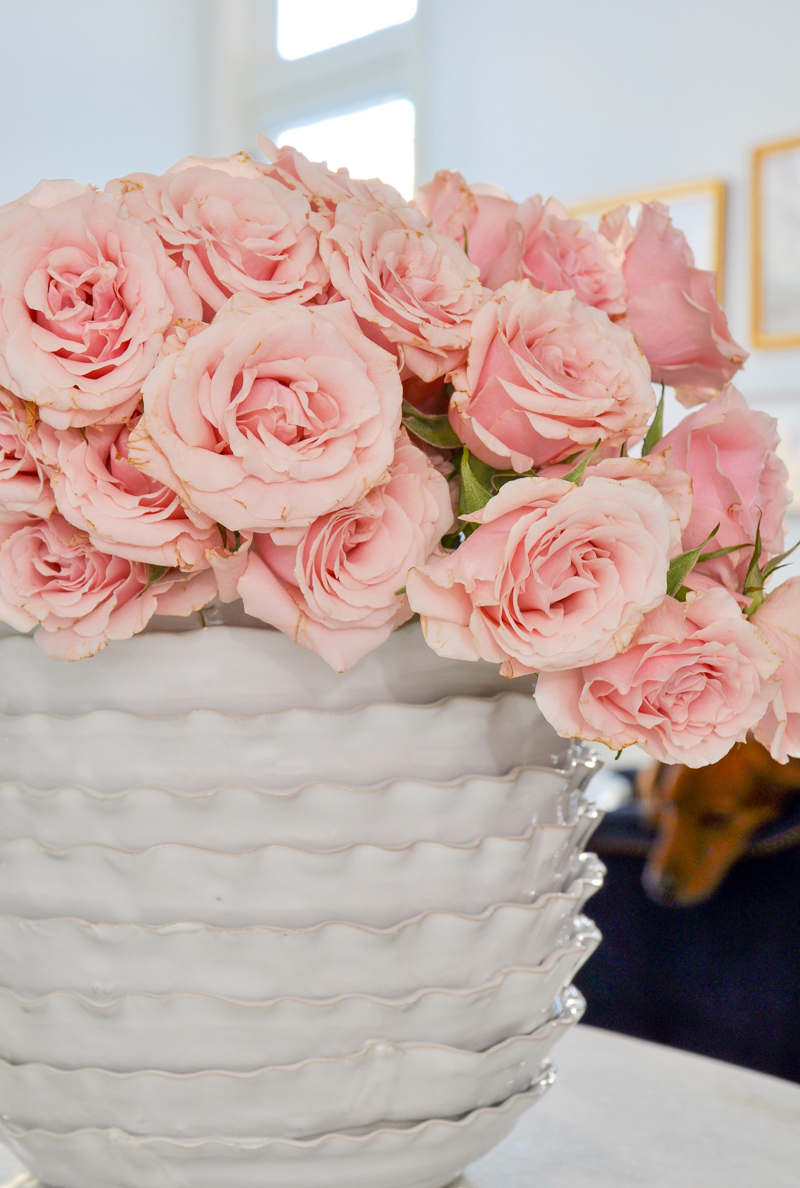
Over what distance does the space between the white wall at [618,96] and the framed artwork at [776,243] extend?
45mm

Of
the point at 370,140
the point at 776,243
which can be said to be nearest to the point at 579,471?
the point at 776,243

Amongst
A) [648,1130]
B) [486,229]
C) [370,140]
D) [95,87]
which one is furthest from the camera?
[370,140]

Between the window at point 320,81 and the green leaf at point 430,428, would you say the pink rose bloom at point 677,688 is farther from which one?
the window at point 320,81

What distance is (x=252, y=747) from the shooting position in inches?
17.8

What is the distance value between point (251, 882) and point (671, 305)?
1.03 feet

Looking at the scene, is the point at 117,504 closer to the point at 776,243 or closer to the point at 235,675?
the point at 235,675

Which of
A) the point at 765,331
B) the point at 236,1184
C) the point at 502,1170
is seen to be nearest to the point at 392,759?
the point at 236,1184

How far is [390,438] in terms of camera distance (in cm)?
41

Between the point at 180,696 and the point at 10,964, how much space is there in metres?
0.14

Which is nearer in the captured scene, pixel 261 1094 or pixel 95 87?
A: pixel 261 1094

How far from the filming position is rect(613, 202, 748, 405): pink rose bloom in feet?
1.72

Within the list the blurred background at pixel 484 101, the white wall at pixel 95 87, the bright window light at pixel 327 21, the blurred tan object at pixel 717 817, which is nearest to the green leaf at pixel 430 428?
the blurred tan object at pixel 717 817

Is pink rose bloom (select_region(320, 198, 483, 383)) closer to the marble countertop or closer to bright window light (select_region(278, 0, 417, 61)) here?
the marble countertop

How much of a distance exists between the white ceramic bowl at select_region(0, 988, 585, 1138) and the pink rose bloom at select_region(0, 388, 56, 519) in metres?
0.23
